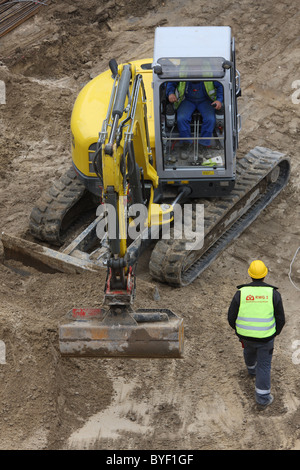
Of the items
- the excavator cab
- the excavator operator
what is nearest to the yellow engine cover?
the excavator cab

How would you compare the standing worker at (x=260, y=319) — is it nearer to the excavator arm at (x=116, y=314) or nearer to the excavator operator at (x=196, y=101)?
the excavator arm at (x=116, y=314)

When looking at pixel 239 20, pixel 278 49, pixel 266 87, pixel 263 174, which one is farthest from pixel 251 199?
pixel 239 20

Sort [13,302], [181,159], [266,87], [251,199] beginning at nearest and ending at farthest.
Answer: [13,302] → [181,159] → [251,199] → [266,87]

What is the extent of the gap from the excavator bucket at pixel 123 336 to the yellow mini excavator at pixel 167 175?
1.38 m

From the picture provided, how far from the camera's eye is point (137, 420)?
345 inches

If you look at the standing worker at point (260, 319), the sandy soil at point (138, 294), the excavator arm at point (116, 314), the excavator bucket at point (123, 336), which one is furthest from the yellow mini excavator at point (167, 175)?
the standing worker at point (260, 319)

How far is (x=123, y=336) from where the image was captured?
8.46 metres

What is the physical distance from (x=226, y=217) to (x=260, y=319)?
3261 mm

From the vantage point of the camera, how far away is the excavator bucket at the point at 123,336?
846 cm

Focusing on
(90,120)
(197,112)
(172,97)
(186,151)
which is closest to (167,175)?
(186,151)

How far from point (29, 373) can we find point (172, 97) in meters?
4.09

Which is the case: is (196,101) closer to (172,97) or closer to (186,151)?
(172,97)

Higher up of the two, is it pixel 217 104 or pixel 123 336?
pixel 217 104
